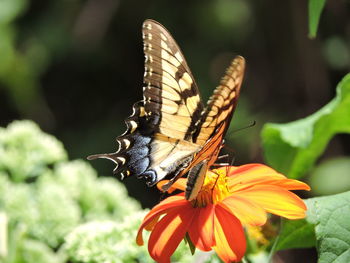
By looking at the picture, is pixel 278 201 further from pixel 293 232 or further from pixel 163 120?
pixel 163 120

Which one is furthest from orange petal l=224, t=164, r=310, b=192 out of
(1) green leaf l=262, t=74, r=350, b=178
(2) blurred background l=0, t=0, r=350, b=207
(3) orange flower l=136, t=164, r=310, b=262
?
(2) blurred background l=0, t=0, r=350, b=207

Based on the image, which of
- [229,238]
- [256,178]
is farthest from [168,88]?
[229,238]

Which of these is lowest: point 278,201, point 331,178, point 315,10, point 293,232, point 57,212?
point 331,178

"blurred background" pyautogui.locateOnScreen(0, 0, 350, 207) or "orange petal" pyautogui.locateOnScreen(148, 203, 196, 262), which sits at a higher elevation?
"orange petal" pyautogui.locateOnScreen(148, 203, 196, 262)

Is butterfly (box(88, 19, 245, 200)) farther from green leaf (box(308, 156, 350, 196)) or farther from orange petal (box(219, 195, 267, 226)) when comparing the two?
green leaf (box(308, 156, 350, 196))

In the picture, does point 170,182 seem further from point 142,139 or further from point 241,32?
point 241,32

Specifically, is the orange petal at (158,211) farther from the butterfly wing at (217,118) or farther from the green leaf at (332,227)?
the green leaf at (332,227)
